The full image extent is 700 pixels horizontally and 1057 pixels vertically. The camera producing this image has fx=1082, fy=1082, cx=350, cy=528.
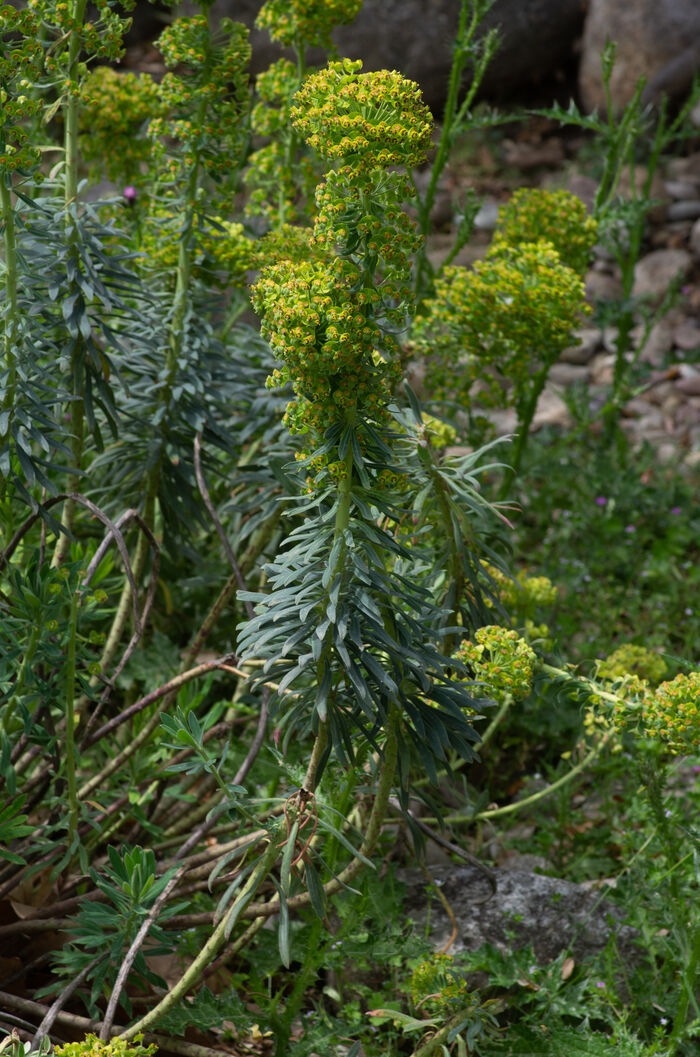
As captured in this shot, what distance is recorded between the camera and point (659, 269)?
6.33 metres

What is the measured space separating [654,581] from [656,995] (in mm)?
2150

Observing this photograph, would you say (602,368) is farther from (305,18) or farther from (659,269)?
(305,18)

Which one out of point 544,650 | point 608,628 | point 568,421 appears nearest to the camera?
point 544,650

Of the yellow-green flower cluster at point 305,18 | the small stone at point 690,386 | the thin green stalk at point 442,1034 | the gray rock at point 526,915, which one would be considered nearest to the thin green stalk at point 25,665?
the thin green stalk at point 442,1034

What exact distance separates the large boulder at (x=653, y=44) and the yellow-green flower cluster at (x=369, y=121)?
604cm

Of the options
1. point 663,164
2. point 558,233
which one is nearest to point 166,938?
point 558,233

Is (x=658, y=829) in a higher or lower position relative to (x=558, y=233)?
lower

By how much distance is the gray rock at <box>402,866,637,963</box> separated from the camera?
8.51 feet

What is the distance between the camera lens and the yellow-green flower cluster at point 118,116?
3.14 m

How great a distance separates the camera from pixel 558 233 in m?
3.20

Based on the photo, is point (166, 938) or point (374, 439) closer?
point (374, 439)

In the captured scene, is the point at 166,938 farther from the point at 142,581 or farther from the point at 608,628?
the point at 608,628

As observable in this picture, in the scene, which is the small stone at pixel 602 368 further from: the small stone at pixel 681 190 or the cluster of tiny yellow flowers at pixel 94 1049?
the cluster of tiny yellow flowers at pixel 94 1049

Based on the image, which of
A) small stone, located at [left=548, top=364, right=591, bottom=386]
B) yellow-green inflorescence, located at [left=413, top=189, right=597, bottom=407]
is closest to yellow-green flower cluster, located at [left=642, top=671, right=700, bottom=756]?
yellow-green inflorescence, located at [left=413, top=189, right=597, bottom=407]
